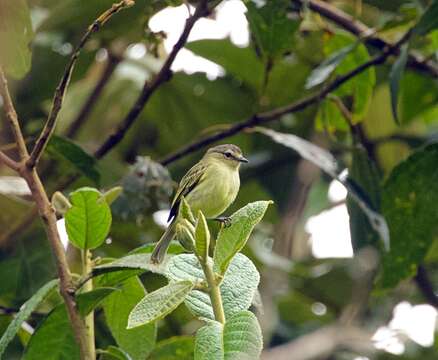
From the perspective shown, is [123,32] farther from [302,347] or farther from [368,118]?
[302,347]

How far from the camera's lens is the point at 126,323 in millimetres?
1809

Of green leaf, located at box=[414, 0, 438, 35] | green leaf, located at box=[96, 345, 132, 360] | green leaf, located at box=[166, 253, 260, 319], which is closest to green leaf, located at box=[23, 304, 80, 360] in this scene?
green leaf, located at box=[96, 345, 132, 360]

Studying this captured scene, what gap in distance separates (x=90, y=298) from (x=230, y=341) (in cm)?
43

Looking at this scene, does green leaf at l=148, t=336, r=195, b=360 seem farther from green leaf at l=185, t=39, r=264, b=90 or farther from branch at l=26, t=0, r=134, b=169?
green leaf at l=185, t=39, r=264, b=90

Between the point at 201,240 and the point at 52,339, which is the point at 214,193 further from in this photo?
the point at 201,240

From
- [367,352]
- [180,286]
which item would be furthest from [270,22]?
[180,286]

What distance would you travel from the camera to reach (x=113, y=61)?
3.18 m

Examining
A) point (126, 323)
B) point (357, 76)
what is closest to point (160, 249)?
point (126, 323)

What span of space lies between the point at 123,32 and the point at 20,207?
58cm

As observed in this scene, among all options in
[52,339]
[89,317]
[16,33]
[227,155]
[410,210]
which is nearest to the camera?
[89,317]

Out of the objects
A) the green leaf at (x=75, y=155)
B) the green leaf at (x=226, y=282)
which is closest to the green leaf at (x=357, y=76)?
the green leaf at (x=75, y=155)

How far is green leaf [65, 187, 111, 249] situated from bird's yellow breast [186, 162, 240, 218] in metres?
0.58

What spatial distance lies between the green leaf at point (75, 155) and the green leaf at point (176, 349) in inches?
21.0

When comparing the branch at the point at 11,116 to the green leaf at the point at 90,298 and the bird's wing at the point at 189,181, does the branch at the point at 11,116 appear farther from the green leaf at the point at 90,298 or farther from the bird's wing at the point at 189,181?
the bird's wing at the point at 189,181
